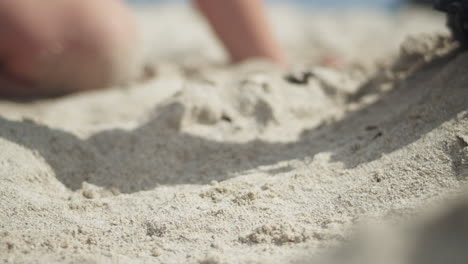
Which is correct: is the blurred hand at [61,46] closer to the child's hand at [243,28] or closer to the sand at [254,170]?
the sand at [254,170]

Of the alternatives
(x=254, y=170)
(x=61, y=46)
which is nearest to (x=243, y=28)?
(x=61, y=46)

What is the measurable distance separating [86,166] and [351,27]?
203 inches

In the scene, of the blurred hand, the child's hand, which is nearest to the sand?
the blurred hand

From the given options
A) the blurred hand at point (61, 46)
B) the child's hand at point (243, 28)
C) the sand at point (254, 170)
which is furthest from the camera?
the child's hand at point (243, 28)

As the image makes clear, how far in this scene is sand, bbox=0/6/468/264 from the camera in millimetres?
1166

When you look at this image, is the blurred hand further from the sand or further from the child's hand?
the child's hand

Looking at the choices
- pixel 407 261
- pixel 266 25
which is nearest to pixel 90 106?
pixel 266 25

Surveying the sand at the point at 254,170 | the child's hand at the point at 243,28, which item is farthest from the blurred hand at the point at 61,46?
the child's hand at the point at 243,28

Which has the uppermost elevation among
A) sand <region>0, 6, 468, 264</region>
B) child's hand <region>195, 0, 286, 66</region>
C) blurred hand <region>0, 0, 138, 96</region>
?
child's hand <region>195, 0, 286, 66</region>

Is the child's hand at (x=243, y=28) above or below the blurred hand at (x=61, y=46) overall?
above

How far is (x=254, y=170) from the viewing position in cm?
167

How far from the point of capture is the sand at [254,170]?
1.17 metres

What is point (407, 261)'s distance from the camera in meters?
0.73

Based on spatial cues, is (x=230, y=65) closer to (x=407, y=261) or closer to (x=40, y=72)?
(x=40, y=72)
